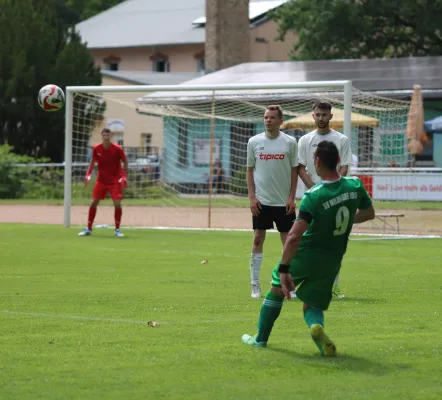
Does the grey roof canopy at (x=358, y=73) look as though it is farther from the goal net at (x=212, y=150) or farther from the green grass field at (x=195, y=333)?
the green grass field at (x=195, y=333)

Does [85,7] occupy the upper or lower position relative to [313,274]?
upper

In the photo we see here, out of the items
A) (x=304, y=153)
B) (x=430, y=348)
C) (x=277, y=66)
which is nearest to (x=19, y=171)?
(x=277, y=66)

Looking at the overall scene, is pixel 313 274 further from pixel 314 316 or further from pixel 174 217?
pixel 174 217

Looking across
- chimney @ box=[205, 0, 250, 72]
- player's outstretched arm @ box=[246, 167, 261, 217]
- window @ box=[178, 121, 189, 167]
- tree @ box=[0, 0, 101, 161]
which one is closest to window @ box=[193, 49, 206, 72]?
chimney @ box=[205, 0, 250, 72]

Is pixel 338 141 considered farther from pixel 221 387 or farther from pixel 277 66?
pixel 277 66

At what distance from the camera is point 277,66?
159ft

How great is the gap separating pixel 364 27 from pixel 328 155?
145 feet

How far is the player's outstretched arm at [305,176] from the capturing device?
1187cm

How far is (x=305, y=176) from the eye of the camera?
12.0 meters

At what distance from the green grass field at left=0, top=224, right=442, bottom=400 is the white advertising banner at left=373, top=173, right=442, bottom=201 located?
27.6ft

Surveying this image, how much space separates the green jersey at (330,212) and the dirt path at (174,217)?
15740mm

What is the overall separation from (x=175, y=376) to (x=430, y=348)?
2.20 metres

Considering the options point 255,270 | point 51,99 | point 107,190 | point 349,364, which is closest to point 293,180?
point 255,270

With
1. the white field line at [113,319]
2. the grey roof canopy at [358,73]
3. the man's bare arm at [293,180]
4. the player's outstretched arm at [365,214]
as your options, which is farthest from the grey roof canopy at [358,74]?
the player's outstretched arm at [365,214]
